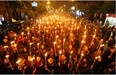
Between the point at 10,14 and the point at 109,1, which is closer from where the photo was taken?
the point at 109,1

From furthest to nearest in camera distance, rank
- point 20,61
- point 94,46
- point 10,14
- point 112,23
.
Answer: point 10,14 < point 112,23 < point 94,46 < point 20,61

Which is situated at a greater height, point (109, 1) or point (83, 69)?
point (109, 1)

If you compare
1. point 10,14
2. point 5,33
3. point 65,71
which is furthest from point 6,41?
point 10,14

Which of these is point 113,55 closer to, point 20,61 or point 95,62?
point 95,62

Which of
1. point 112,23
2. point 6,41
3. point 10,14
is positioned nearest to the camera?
point 6,41

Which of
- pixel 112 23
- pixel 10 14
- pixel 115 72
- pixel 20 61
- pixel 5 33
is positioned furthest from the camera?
pixel 10 14

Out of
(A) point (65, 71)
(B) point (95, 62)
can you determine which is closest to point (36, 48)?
(A) point (65, 71)

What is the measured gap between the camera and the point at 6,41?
8766 millimetres

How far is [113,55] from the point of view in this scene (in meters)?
6.23

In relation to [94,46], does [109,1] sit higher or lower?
higher

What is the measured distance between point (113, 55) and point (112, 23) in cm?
774

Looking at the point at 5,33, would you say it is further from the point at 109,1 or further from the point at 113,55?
the point at 109,1

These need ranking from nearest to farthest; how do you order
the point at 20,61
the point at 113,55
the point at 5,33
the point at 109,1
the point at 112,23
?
1. the point at 20,61
2. the point at 113,55
3. the point at 5,33
4. the point at 112,23
5. the point at 109,1

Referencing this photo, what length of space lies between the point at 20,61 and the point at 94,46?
3.04 meters
